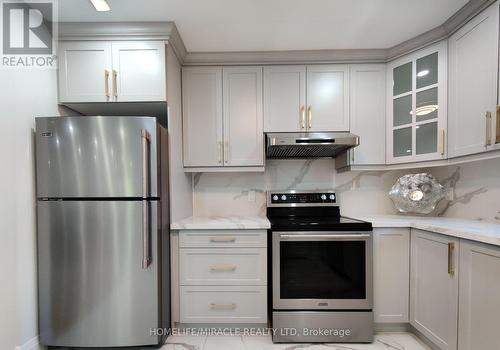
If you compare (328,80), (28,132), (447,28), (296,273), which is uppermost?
(447,28)

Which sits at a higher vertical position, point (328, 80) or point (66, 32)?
point (66, 32)

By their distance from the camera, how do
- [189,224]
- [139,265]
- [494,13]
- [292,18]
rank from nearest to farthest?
1. [494,13]
2. [139,265]
3. [292,18]
4. [189,224]

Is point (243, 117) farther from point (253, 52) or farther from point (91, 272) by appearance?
point (91, 272)

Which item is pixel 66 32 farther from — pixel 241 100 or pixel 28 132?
pixel 241 100

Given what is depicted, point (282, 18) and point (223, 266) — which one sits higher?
point (282, 18)

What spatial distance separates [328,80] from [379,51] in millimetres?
505

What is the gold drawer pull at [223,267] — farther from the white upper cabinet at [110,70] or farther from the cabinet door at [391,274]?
the white upper cabinet at [110,70]

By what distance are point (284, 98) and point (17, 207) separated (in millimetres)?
2100

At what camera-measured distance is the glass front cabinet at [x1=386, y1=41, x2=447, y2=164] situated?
68.7 inches

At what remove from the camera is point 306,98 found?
2021 millimetres

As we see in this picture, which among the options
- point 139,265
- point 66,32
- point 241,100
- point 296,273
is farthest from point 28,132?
point 296,273

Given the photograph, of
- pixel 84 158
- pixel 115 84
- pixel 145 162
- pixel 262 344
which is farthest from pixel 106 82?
pixel 262 344

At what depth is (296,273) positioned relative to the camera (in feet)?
5.42

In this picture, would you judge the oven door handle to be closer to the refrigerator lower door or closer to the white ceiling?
the refrigerator lower door
